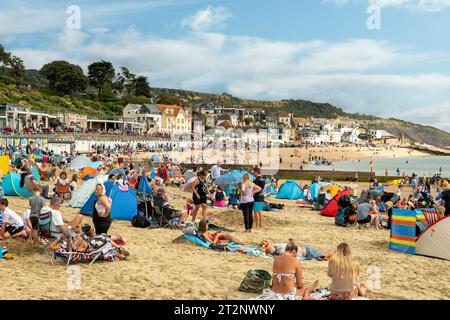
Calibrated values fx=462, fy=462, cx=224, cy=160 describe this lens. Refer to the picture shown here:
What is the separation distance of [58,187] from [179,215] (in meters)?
4.83

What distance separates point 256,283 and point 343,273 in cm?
130

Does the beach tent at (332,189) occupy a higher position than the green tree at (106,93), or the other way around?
the green tree at (106,93)

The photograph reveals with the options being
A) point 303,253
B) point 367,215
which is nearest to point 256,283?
point 303,253

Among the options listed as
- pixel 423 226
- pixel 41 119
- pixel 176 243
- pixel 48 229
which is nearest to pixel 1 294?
pixel 48 229

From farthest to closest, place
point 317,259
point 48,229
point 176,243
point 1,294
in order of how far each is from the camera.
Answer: point 176,243 < point 317,259 < point 48,229 < point 1,294

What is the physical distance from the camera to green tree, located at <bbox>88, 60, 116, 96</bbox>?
346ft

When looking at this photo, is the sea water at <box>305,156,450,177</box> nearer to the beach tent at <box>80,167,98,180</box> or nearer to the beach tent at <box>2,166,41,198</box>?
the beach tent at <box>80,167,98,180</box>

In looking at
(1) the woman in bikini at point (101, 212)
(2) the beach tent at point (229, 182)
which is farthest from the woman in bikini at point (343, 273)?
(2) the beach tent at point (229, 182)

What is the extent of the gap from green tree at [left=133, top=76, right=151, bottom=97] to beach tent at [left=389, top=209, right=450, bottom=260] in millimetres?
104670

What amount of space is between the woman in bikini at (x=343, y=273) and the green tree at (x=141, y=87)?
354 ft

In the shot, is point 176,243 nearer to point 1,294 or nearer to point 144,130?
point 1,294

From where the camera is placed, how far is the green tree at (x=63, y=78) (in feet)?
300

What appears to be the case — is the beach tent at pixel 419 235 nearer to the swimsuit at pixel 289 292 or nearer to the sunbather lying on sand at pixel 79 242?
the swimsuit at pixel 289 292
